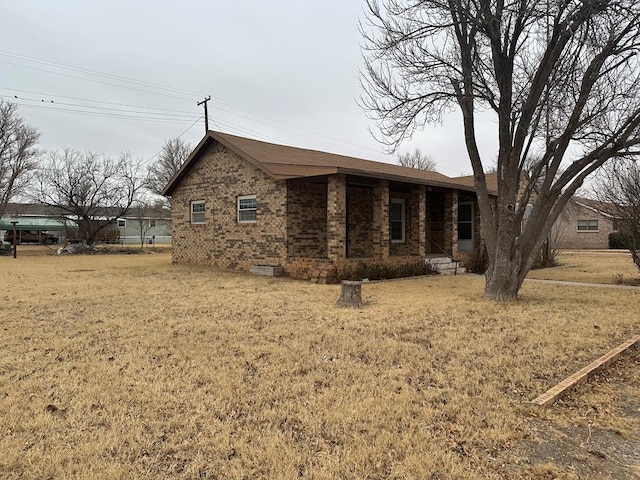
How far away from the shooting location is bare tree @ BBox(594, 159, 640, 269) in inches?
488

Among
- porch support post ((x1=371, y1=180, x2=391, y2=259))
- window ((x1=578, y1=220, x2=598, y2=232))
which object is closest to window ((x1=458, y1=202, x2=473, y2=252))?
porch support post ((x1=371, y1=180, x2=391, y2=259))

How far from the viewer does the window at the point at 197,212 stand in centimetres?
1652

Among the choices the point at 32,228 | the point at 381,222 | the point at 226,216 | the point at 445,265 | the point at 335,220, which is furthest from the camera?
the point at 32,228

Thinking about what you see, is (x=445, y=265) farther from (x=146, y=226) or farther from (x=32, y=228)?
(x=32, y=228)

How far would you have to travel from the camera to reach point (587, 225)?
36469 mm

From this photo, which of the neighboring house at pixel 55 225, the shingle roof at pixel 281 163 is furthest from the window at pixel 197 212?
the neighboring house at pixel 55 225

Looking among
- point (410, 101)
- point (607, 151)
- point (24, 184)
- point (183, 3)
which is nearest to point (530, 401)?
point (607, 151)

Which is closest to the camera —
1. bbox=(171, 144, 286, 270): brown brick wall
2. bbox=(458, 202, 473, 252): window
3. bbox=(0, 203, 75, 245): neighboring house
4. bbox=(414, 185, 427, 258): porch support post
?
bbox=(171, 144, 286, 270): brown brick wall

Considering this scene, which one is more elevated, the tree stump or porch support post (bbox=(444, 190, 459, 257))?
porch support post (bbox=(444, 190, 459, 257))

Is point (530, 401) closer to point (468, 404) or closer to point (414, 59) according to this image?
point (468, 404)

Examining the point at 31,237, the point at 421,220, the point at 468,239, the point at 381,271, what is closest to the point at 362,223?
the point at 421,220

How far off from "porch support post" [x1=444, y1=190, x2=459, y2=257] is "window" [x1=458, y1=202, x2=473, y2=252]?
2.07m

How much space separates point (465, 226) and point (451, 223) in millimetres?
2632

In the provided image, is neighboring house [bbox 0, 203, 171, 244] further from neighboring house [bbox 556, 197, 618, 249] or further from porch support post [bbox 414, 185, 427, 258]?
neighboring house [bbox 556, 197, 618, 249]
